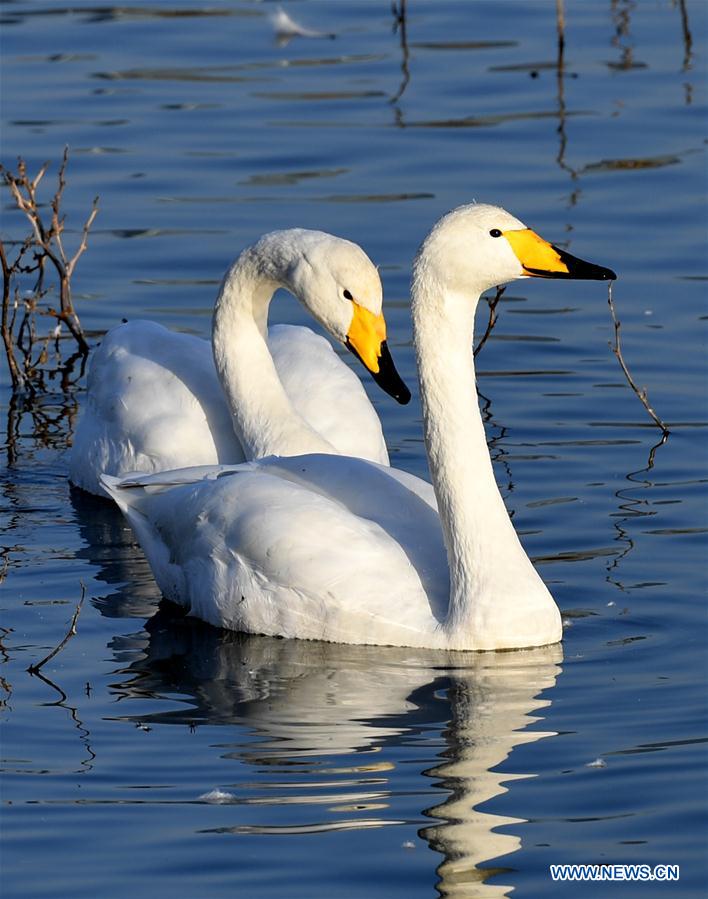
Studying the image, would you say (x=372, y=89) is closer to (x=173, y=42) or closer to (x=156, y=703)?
(x=173, y=42)

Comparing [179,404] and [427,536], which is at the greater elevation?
[179,404]

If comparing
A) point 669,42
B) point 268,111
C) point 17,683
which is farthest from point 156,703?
point 669,42

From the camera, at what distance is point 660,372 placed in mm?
12078

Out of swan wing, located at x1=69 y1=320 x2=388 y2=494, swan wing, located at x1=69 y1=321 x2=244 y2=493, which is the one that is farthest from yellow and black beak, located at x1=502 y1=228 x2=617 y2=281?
swan wing, located at x1=69 y1=321 x2=244 y2=493

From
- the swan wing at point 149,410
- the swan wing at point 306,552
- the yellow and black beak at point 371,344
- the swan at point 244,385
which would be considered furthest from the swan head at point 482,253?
the swan wing at point 149,410

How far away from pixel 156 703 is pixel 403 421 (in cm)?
416

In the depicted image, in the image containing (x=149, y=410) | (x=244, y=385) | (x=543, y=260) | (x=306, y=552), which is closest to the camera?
(x=543, y=260)

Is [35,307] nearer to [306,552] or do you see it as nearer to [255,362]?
[255,362]

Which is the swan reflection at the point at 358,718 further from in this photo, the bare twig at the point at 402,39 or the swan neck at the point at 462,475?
the bare twig at the point at 402,39

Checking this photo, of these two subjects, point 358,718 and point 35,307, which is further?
point 35,307

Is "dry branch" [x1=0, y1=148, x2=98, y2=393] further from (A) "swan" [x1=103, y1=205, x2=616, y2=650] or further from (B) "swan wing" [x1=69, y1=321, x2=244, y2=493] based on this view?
(A) "swan" [x1=103, y1=205, x2=616, y2=650]

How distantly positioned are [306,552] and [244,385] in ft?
6.93

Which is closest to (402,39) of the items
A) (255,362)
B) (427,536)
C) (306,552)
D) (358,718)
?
(255,362)

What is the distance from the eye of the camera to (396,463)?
1118 cm
